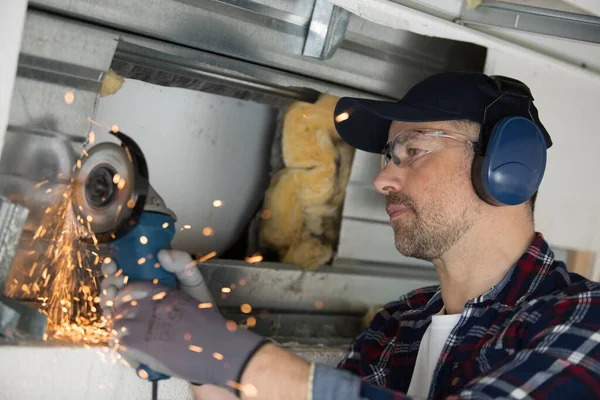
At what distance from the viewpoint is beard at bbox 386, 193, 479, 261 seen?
5.43 ft

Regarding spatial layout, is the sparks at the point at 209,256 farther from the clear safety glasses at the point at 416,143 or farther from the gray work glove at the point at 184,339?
the clear safety glasses at the point at 416,143

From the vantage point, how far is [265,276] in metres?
2.02

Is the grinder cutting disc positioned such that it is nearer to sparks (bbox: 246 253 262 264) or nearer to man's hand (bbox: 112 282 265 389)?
man's hand (bbox: 112 282 265 389)

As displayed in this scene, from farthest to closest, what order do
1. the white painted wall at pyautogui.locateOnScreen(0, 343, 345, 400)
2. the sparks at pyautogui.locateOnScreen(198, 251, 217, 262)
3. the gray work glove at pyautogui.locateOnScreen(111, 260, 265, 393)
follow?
1. the sparks at pyautogui.locateOnScreen(198, 251, 217, 262)
2. the white painted wall at pyautogui.locateOnScreen(0, 343, 345, 400)
3. the gray work glove at pyautogui.locateOnScreen(111, 260, 265, 393)

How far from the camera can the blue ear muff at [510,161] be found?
1527 mm

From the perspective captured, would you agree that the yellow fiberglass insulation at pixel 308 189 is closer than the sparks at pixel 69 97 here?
No

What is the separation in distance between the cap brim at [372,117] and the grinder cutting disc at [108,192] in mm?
607

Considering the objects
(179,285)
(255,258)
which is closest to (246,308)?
(255,258)

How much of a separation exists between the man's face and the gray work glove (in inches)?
21.7

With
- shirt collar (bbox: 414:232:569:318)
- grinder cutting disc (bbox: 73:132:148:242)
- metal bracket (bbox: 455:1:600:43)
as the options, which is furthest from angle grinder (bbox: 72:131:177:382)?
metal bracket (bbox: 455:1:600:43)

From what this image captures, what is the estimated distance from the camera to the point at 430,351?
170cm

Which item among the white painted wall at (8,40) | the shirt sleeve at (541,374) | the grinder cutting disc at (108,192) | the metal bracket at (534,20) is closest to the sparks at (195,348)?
the shirt sleeve at (541,374)

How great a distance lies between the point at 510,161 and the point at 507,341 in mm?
414

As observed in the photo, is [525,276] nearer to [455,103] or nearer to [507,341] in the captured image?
[507,341]
